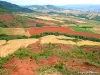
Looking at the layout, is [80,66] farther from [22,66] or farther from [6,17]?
[6,17]

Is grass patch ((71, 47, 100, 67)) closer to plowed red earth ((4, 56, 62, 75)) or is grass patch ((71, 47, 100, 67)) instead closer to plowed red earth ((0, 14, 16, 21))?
plowed red earth ((4, 56, 62, 75))

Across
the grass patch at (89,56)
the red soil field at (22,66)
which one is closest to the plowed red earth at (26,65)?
the red soil field at (22,66)

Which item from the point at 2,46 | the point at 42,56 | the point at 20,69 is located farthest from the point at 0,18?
the point at 20,69

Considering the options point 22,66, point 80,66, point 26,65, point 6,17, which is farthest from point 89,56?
point 6,17

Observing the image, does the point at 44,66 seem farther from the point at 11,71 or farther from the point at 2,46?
the point at 2,46

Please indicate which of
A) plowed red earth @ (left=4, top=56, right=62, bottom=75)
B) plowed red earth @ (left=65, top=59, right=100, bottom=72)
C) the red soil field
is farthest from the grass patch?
the red soil field

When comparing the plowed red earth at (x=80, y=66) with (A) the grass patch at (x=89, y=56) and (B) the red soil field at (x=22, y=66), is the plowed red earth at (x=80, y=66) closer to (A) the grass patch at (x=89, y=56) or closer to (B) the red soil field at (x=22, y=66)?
(A) the grass patch at (x=89, y=56)

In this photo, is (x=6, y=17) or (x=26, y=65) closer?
(x=26, y=65)

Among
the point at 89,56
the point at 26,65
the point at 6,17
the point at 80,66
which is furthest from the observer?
the point at 6,17

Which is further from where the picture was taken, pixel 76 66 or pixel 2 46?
pixel 2 46

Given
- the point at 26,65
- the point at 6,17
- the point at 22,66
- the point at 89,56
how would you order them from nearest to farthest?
1. the point at 22,66
2. the point at 26,65
3. the point at 89,56
4. the point at 6,17

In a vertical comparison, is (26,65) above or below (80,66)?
above
